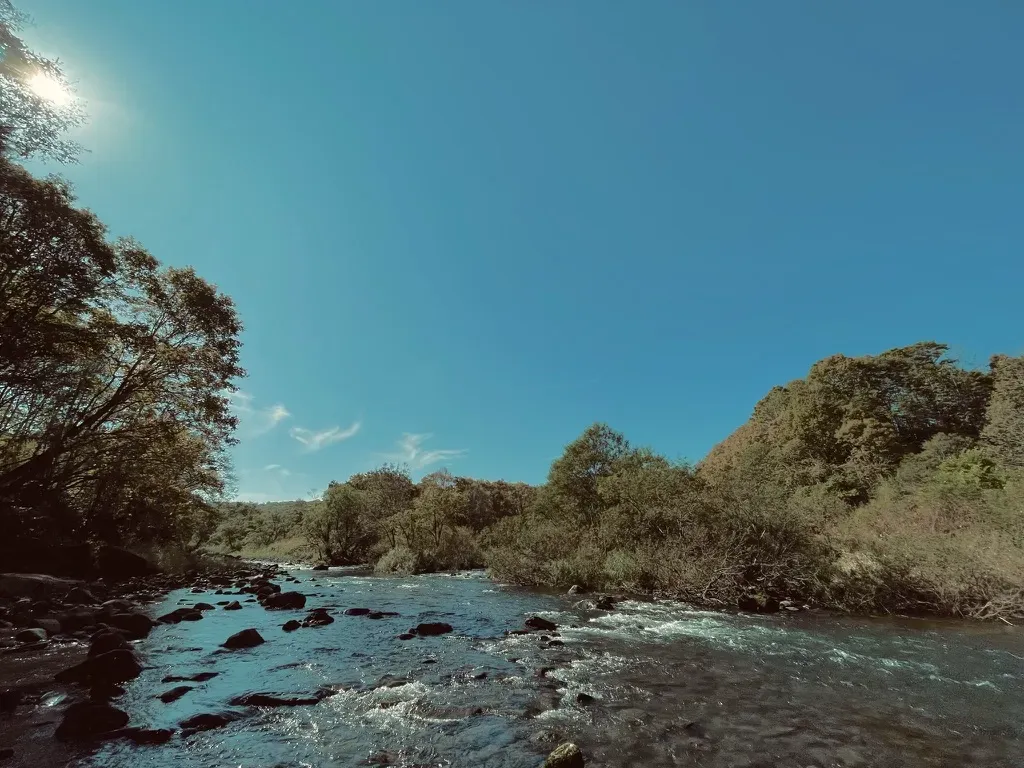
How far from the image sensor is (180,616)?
1435 centimetres

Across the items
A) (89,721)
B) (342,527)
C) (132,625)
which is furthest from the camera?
(342,527)

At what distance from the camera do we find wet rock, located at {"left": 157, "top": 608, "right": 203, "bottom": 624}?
13.9 meters

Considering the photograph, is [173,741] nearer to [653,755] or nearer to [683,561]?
[653,755]

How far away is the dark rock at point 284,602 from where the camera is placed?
1818cm

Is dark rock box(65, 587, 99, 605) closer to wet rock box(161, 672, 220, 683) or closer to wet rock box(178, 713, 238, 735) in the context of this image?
wet rock box(161, 672, 220, 683)

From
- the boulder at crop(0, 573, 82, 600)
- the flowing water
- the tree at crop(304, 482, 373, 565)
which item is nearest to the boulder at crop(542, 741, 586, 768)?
the flowing water

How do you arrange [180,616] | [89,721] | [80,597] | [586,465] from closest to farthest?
[89,721]
[180,616]
[80,597]
[586,465]

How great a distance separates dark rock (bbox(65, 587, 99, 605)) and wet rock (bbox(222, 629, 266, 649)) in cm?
778

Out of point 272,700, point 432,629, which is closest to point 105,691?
point 272,700

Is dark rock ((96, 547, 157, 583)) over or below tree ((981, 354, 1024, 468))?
below

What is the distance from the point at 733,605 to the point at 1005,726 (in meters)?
13.0

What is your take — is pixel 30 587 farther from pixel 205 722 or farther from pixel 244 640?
pixel 205 722

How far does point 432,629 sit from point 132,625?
8247 mm

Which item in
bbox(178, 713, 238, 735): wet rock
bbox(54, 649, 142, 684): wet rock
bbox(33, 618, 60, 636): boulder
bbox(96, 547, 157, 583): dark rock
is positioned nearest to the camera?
bbox(178, 713, 238, 735): wet rock
